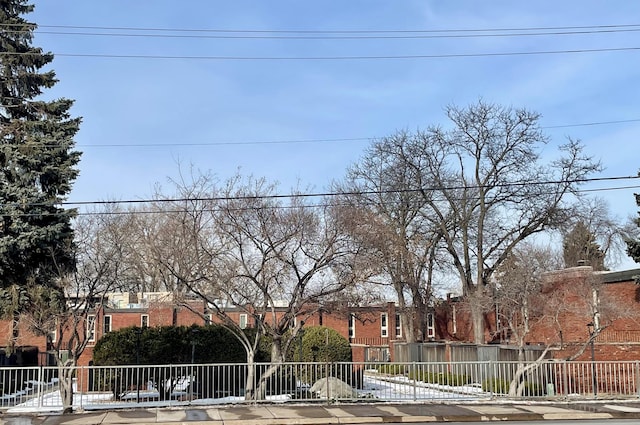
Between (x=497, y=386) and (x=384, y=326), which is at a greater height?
(x=384, y=326)

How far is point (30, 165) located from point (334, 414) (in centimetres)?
1409

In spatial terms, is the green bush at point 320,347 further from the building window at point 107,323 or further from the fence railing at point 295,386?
the building window at point 107,323

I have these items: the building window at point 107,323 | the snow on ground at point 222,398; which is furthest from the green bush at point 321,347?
the building window at point 107,323

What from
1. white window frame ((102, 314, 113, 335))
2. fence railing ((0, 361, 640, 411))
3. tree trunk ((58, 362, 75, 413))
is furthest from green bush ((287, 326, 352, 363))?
white window frame ((102, 314, 113, 335))

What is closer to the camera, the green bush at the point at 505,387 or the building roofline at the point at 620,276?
the green bush at the point at 505,387

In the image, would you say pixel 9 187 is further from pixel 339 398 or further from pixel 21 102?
pixel 339 398

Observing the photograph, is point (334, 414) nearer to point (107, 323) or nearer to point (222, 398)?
point (222, 398)

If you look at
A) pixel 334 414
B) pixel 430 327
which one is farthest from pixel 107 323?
pixel 334 414

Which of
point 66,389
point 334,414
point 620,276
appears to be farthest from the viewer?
point 620,276

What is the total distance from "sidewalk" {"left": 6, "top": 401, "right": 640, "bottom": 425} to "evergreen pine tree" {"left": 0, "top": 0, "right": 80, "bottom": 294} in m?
6.72

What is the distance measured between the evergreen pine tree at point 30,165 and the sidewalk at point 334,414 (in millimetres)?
6723

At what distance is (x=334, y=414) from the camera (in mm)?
18094

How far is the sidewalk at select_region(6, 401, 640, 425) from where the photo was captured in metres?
17.3

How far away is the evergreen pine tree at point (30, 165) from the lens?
77.0 feet
